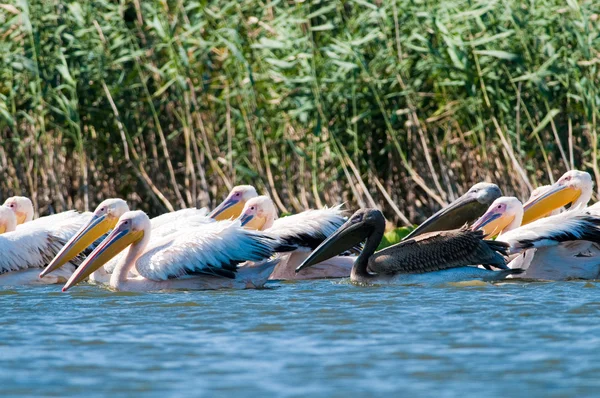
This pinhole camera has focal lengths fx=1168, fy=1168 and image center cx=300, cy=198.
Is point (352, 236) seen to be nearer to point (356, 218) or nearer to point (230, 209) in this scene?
point (356, 218)

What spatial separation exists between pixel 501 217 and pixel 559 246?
2.03 ft

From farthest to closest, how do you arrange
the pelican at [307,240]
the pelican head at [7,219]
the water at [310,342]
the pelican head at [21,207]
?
the pelican head at [21,207]
the pelican head at [7,219]
the pelican at [307,240]
the water at [310,342]

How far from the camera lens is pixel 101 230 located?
7664 millimetres

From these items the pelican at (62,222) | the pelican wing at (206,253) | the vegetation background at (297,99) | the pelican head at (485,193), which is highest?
the vegetation background at (297,99)

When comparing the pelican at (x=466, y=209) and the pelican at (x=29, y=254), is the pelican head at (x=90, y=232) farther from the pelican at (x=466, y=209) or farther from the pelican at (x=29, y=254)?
the pelican at (x=466, y=209)

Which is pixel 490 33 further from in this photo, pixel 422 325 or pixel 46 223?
pixel 422 325

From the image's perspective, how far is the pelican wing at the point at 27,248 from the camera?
7.32 meters

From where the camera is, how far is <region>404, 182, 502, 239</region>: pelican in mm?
7961

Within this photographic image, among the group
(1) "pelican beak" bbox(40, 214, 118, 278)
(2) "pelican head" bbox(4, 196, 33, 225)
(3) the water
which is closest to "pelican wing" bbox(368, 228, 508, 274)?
(3) the water

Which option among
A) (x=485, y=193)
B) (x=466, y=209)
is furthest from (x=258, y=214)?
(x=485, y=193)

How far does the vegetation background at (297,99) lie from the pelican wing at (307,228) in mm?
2502

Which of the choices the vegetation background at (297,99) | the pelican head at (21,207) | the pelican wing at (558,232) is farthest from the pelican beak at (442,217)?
the pelican head at (21,207)

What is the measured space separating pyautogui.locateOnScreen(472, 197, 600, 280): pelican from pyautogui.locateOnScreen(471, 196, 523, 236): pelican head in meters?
0.25

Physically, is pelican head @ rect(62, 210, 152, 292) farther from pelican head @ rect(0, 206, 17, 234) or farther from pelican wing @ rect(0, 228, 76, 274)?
Answer: pelican head @ rect(0, 206, 17, 234)
